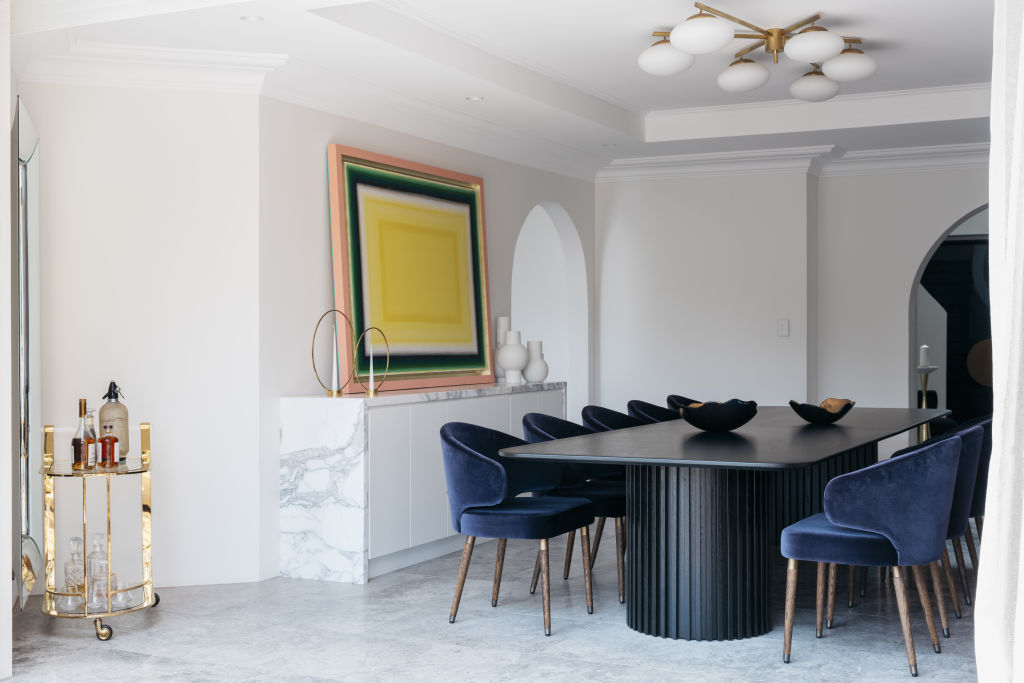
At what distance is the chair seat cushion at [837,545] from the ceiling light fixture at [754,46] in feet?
7.00

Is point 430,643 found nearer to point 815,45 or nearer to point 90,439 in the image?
point 90,439

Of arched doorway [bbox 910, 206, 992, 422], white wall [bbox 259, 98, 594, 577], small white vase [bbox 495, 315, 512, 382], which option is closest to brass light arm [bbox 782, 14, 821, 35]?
white wall [bbox 259, 98, 594, 577]

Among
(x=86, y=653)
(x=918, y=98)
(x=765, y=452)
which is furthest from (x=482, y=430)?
(x=918, y=98)

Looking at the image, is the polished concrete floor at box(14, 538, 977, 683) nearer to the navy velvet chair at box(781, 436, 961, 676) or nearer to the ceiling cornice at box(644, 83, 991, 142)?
the navy velvet chair at box(781, 436, 961, 676)

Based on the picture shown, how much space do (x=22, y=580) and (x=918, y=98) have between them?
6.08 m

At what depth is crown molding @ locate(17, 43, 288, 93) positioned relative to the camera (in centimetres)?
518

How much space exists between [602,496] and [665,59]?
207 centimetres

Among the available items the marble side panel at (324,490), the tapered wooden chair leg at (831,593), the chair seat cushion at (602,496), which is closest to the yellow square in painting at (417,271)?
the marble side panel at (324,490)

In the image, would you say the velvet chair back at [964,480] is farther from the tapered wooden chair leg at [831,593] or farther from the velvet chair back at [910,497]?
the tapered wooden chair leg at [831,593]

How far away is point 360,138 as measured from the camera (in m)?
6.31

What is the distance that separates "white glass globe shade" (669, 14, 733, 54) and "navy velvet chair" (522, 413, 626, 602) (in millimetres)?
1884

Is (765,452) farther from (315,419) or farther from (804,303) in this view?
(804,303)

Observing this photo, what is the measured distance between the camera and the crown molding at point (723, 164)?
8.35 meters

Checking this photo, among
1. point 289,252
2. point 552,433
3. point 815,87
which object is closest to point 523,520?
point 552,433
